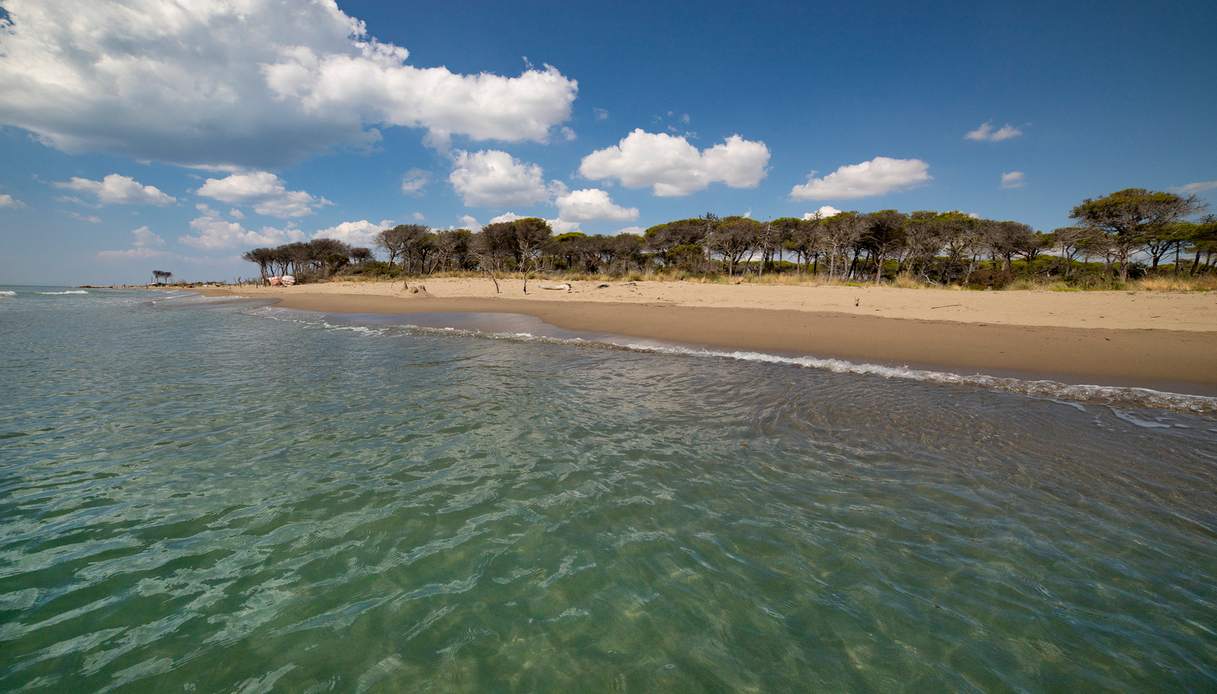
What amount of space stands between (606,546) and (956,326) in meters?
15.4

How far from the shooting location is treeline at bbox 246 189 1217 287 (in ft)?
104

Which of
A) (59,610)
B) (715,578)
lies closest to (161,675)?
(59,610)

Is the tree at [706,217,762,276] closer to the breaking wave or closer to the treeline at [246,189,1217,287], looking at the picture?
the treeline at [246,189,1217,287]

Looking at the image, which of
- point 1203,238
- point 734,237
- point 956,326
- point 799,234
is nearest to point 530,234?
point 734,237

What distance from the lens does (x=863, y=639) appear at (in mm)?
2619

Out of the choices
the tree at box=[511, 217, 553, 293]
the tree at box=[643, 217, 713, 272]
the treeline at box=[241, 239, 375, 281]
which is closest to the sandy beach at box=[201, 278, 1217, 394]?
the tree at box=[643, 217, 713, 272]

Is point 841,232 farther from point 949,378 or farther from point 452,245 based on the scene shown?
point 452,245

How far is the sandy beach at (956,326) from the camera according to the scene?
983cm

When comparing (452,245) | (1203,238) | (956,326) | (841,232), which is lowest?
(956,326)

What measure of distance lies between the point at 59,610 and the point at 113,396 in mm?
7150

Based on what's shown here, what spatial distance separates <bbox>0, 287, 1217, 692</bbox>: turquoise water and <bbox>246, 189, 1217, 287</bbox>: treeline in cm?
3050

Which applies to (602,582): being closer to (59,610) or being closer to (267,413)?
(59,610)

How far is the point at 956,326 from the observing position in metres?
14.3

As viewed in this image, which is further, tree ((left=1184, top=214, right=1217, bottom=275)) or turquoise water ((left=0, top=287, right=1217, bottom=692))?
tree ((left=1184, top=214, right=1217, bottom=275))
